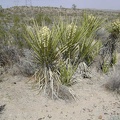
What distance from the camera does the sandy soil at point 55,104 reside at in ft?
15.8

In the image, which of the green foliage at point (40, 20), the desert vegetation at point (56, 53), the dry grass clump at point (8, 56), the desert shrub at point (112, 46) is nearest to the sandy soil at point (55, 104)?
the desert vegetation at point (56, 53)

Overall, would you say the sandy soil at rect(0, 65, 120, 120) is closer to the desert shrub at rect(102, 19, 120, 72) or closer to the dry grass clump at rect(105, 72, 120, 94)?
the dry grass clump at rect(105, 72, 120, 94)

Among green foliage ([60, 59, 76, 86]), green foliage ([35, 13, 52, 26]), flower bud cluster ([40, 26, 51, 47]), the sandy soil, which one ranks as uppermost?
flower bud cluster ([40, 26, 51, 47])

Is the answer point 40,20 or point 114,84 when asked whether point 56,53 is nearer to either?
point 114,84

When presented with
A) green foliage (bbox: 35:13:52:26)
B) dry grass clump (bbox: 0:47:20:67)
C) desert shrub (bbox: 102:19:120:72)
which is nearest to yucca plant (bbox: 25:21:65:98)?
dry grass clump (bbox: 0:47:20:67)

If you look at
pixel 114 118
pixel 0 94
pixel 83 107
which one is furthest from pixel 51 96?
pixel 114 118

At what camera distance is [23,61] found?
6.54m

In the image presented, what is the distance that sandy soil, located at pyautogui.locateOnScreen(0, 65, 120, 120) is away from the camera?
482 centimetres

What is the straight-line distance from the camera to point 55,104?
→ 17.0 feet

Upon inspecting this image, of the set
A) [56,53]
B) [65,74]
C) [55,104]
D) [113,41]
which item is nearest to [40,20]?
[113,41]

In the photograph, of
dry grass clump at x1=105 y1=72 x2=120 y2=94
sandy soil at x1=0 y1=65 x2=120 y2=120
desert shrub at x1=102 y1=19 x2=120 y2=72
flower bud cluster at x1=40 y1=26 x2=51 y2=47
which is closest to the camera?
sandy soil at x1=0 y1=65 x2=120 y2=120

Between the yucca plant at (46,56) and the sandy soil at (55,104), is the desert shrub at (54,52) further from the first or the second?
the sandy soil at (55,104)

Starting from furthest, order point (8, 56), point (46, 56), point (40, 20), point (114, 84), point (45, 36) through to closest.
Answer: point (40, 20), point (8, 56), point (114, 84), point (46, 56), point (45, 36)

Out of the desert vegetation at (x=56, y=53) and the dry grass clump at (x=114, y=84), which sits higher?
the desert vegetation at (x=56, y=53)
